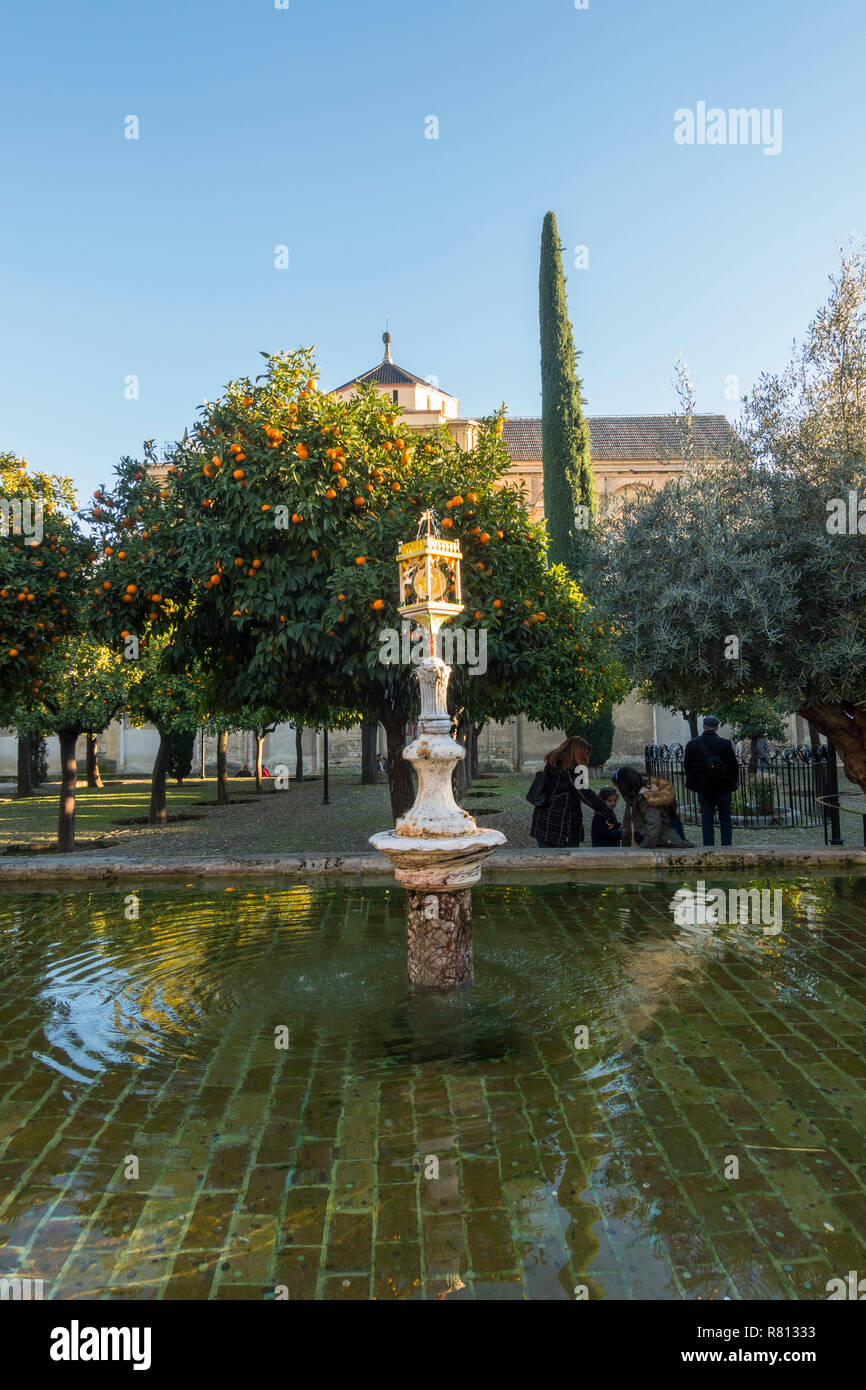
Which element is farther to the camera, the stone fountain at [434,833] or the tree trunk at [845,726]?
the tree trunk at [845,726]

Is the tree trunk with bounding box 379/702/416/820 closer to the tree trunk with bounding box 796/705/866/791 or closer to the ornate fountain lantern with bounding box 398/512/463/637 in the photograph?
the tree trunk with bounding box 796/705/866/791

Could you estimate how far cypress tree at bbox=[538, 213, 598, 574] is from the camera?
25.5 metres

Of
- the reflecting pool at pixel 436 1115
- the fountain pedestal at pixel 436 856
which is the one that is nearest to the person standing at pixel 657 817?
the reflecting pool at pixel 436 1115

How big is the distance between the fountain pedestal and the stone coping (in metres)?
2.66

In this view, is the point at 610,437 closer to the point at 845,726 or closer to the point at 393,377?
the point at 393,377

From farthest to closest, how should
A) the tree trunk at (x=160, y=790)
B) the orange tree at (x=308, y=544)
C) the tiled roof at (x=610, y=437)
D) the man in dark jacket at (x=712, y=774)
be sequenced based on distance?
the tiled roof at (x=610, y=437)
the tree trunk at (x=160, y=790)
the man in dark jacket at (x=712, y=774)
the orange tree at (x=308, y=544)

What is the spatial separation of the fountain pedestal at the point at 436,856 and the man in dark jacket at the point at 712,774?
5806 millimetres

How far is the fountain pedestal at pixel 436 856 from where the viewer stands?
4930mm

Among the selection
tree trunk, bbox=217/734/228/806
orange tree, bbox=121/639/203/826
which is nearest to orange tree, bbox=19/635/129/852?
orange tree, bbox=121/639/203/826

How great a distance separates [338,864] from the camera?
25.6 ft

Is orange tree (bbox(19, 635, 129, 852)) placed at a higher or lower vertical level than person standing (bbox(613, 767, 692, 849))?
higher

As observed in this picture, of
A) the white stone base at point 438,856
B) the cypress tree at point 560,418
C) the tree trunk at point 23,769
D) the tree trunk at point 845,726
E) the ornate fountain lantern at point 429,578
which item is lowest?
the tree trunk at point 23,769

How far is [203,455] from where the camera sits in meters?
9.20

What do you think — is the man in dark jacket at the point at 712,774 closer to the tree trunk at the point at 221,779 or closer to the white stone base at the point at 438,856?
the white stone base at the point at 438,856
